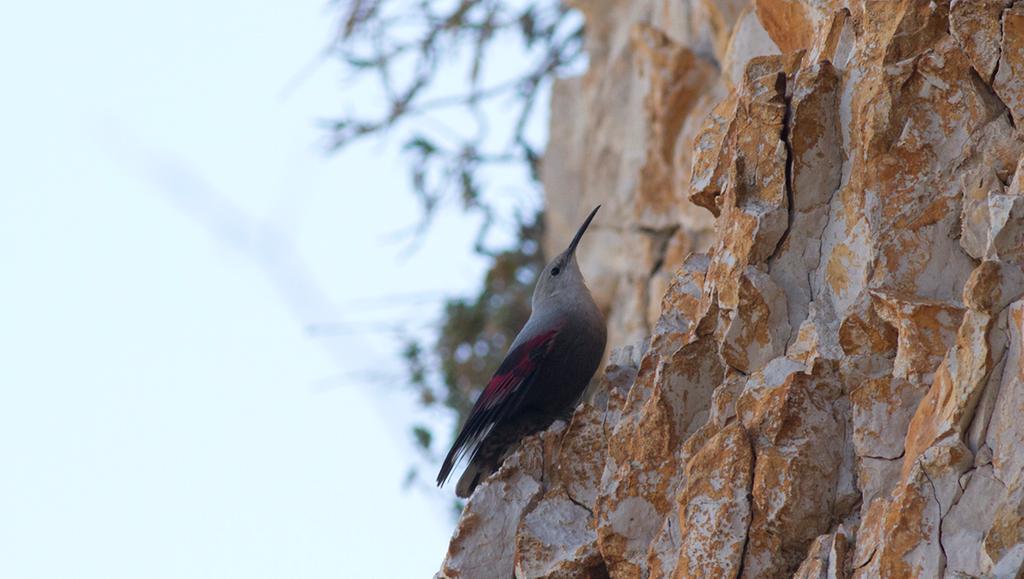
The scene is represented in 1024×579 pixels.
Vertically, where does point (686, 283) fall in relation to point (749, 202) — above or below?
below

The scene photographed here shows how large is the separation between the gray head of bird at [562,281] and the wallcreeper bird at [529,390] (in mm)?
241

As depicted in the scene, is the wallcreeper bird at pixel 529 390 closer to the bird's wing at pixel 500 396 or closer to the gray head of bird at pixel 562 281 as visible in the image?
the bird's wing at pixel 500 396

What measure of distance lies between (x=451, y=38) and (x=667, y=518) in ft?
17.4

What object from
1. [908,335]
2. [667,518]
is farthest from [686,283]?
[908,335]

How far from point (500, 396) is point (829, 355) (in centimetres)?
168

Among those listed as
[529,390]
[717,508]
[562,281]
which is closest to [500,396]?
[529,390]

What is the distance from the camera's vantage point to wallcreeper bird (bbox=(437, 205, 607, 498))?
4.50 m

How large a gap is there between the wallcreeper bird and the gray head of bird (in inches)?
9.5

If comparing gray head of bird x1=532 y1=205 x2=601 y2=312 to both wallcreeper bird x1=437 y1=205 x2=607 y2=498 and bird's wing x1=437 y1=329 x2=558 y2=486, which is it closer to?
wallcreeper bird x1=437 y1=205 x2=607 y2=498

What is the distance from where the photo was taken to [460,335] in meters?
7.80

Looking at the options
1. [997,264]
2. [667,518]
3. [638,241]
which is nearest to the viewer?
[997,264]

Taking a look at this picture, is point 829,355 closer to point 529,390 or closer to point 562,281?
point 529,390

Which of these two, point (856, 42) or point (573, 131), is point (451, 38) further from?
point (856, 42)

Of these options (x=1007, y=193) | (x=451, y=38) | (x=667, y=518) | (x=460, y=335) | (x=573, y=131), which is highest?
(x=1007, y=193)
